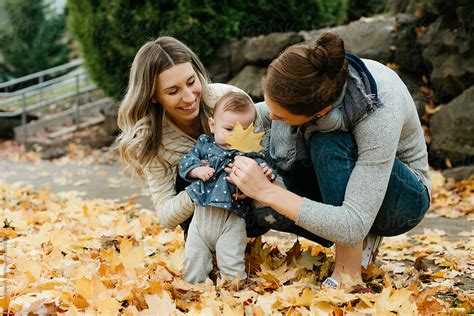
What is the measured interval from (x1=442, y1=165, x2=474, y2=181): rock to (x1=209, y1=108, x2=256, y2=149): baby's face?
328 centimetres

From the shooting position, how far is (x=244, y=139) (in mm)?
2230

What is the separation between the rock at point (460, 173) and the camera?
204 inches

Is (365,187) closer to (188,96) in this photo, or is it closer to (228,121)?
(228,121)

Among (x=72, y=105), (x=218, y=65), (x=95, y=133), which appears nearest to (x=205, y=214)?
(x=218, y=65)

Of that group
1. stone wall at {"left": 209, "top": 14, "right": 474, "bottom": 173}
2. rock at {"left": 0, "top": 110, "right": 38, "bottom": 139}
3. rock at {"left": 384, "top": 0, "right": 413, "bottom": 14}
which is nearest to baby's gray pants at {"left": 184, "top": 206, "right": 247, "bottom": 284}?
stone wall at {"left": 209, "top": 14, "right": 474, "bottom": 173}

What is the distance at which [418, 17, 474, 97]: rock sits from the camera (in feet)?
18.1

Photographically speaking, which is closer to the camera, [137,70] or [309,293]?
[309,293]

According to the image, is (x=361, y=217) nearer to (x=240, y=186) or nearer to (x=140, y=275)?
(x=240, y=186)

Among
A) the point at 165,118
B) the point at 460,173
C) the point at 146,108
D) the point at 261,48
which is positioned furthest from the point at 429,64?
the point at 146,108

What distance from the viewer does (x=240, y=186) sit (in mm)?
2246

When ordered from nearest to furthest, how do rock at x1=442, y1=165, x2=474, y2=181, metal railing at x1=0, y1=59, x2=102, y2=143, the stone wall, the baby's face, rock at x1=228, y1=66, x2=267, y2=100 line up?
1. the baby's face
2. rock at x1=442, y1=165, x2=474, y2=181
3. the stone wall
4. rock at x1=228, y1=66, x2=267, y2=100
5. metal railing at x1=0, y1=59, x2=102, y2=143

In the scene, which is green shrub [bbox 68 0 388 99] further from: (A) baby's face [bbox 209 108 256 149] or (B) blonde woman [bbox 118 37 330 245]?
(A) baby's face [bbox 209 108 256 149]

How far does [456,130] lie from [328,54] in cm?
371

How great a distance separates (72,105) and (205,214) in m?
10.2
